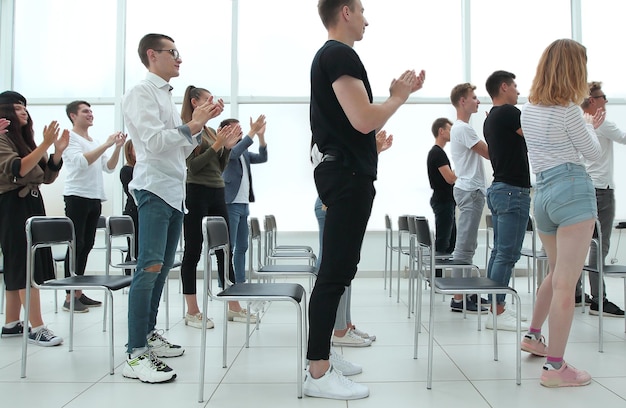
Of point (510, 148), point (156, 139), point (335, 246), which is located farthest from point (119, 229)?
point (510, 148)

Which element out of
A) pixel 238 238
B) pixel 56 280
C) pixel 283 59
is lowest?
pixel 56 280

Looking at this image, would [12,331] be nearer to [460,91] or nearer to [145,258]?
[145,258]

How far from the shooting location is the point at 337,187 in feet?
5.89

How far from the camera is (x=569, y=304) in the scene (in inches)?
77.5

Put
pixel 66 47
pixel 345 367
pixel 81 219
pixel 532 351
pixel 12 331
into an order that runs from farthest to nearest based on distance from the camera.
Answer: pixel 66 47 < pixel 81 219 < pixel 12 331 < pixel 532 351 < pixel 345 367

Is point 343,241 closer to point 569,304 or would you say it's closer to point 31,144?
point 569,304

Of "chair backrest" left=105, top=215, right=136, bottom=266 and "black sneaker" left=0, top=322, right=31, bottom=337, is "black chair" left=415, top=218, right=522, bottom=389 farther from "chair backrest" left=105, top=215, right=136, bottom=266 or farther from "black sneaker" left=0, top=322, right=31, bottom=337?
"black sneaker" left=0, top=322, right=31, bottom=337

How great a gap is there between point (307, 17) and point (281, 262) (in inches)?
116

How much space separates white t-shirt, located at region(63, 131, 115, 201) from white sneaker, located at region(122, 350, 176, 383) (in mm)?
1817

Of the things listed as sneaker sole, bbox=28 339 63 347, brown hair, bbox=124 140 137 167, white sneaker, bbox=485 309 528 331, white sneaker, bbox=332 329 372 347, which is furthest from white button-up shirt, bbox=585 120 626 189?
sneaker sole, bbox=28 339 63 347

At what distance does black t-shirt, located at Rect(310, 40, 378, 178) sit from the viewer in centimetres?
177

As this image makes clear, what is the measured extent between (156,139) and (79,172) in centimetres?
180

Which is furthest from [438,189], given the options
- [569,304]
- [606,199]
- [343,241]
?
[343,241]

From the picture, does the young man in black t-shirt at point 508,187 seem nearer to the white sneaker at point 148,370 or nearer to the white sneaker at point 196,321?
the white sneaker at point 196,321
